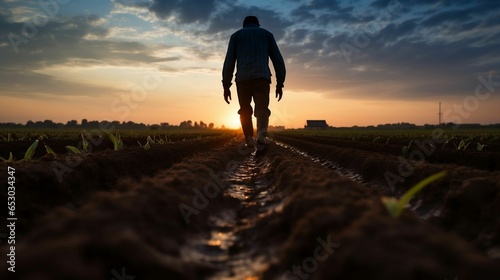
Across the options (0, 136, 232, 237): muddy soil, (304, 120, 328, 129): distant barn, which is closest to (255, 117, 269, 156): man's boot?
(0, 136, 232, 237): muddy soil

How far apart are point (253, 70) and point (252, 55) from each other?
0.30 m

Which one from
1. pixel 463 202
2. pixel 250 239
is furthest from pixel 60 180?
pixel 463 202

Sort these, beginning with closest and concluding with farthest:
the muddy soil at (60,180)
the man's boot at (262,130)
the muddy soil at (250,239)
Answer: the muddy soil at (250,239) < the muddy soil at (60,180) < the man's boot at (262,130)

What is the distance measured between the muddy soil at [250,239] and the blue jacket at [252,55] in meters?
4.42

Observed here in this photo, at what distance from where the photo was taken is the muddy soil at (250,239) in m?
1.25

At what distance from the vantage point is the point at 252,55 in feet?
23.7

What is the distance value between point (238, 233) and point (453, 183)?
2.02 meters

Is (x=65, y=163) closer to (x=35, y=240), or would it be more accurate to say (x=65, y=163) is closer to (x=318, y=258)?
(x=35, y=240)

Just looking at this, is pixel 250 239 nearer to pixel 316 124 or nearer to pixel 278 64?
pixel 278 64

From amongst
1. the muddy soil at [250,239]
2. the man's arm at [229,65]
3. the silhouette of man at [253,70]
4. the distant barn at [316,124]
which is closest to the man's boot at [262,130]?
the silhouette of man at [253,70]

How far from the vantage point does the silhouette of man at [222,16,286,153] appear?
7223mm

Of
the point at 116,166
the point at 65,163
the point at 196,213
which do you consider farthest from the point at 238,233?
A: the point at 116,166

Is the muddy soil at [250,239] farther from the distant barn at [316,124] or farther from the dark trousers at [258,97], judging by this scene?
the distant barn at [316,124]

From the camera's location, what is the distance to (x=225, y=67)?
7.72 meters
